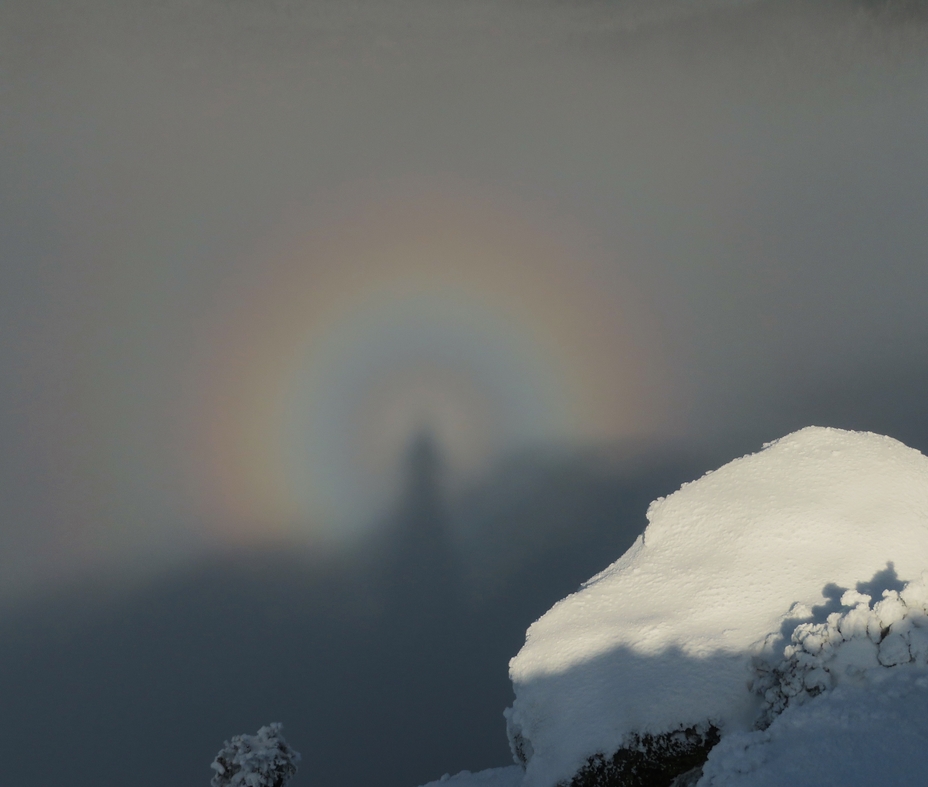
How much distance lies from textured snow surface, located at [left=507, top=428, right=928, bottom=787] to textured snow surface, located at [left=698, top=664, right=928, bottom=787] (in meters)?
0.12

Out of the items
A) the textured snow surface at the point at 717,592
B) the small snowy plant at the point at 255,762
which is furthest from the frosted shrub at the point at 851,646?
the small snowy plant at the point at 255,762

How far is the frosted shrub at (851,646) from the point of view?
321cm

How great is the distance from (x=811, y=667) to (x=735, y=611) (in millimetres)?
646

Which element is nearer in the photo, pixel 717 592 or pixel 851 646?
pixel 851 646

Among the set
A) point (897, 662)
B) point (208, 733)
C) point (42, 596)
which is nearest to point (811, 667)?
point (897, 662)

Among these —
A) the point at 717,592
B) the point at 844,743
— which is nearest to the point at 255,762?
the point at 717,592

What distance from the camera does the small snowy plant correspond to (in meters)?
4.62

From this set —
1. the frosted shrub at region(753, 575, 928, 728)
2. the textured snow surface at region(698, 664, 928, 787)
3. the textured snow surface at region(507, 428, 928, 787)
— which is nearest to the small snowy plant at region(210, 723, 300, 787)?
the textured snow surface at region(507, 428, 928, 787)

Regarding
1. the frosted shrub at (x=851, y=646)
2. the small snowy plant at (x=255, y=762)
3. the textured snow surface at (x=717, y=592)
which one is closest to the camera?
the frosted shrub at (x=851, y=646)

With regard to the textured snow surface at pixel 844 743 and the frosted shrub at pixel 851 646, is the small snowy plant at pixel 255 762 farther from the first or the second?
the frosted shrub at pixel 851 646

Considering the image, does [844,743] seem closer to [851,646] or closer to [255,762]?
[851,646]

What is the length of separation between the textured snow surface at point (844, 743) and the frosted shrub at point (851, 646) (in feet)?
0.19

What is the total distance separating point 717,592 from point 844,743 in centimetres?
122

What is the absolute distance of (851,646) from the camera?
3.26 metres
